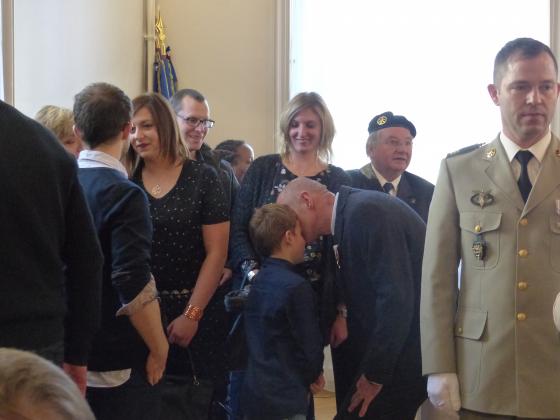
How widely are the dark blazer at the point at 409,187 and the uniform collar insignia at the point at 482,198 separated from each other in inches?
54.0

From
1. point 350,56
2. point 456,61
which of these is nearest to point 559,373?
point 456,61

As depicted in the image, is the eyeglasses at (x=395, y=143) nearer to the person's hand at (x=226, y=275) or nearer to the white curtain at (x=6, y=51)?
the person's hand at (x=226, y=275)

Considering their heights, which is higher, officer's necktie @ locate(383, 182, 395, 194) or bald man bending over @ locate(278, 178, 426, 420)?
officer's necktie @ locate(383, 182, 395, 194)

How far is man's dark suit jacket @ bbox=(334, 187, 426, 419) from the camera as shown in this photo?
7.29ft

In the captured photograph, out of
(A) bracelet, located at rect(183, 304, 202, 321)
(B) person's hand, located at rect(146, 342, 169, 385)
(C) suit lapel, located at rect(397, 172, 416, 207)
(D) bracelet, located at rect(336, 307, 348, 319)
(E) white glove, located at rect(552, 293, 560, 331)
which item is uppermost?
(C) suit lapel, located at rect(397, 172, 416, 207)

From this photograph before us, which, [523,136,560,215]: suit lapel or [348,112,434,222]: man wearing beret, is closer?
[523,136,560,215]: suit lapel

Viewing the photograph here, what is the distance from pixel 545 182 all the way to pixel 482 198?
149 mm

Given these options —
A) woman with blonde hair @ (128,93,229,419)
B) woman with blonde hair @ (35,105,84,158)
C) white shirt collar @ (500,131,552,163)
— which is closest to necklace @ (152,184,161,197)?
woman with blonde hair @ (128,93,229,419)

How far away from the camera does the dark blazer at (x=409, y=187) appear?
3289 mm

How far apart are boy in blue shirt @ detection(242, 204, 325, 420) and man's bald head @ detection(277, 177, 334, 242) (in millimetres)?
182

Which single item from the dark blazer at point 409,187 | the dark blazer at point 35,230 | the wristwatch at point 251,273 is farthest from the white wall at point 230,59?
the dark blazer at point 35,230

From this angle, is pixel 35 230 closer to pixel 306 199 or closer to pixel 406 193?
pixel 306 199

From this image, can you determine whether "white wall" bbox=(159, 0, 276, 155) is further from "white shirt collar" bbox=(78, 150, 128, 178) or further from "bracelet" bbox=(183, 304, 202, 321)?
"white shirt collar" bbox=(78, 150, 128, 178)

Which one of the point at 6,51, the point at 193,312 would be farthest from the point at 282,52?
the point at 193,312
